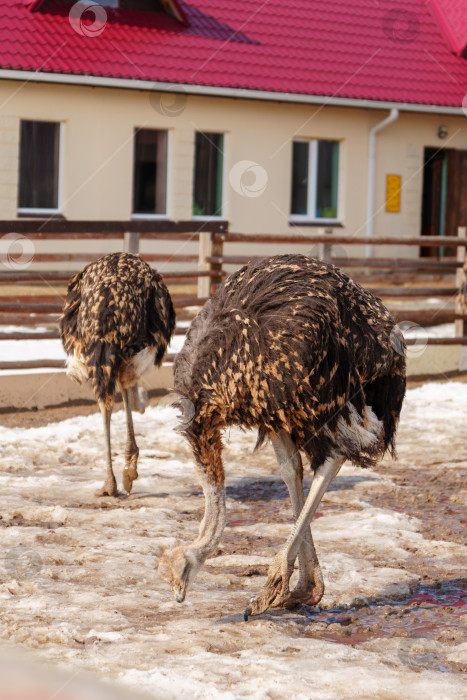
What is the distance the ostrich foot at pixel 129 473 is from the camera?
809 centimetres

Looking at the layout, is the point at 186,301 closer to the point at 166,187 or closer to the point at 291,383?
the point at 291,383

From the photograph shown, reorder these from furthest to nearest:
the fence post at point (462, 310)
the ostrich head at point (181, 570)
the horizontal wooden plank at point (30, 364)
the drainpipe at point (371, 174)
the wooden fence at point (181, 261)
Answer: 1. the drainpipe at point (371, 174)
2. the fence post at point (462, 310)
3. the wooden fence at point (181, 261)
4. the horizontal wooden plank at point (30, 364)
5. the ostrich head at point (181, 570)

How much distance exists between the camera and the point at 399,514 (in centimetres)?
754

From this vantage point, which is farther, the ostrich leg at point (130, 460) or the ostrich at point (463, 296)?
the ostrich at point (463, 296)

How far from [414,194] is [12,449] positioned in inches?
594

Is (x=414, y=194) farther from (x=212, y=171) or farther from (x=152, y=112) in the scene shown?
(x=152, y=112)

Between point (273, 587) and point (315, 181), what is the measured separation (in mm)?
17436

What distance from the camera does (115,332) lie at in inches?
318

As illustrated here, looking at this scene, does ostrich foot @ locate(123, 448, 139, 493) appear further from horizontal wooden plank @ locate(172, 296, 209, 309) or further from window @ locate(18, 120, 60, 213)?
window @ locate(18, 120, 60, 213)

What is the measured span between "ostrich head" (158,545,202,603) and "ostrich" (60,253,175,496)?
132 inches

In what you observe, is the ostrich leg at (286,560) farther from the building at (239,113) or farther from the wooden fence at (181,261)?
the building at (239,113)

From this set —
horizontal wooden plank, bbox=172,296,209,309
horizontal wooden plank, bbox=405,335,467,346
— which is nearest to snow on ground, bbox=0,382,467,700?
horizontal wooden plank, bbox=172,296,209,309

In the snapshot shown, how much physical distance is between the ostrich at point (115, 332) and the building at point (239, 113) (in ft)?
33.6

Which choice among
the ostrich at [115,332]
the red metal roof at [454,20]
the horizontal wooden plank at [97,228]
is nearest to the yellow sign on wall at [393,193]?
the red metal roof at [454,20]
